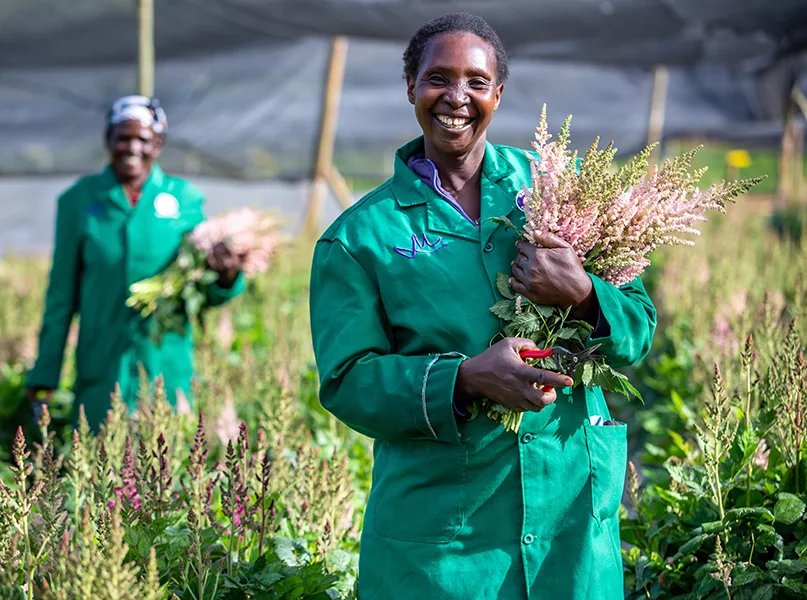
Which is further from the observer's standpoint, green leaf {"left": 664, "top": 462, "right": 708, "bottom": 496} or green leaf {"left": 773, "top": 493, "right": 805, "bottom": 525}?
green leaf {"left": 664, "top": 462, "right": 708, "bottom": 496}

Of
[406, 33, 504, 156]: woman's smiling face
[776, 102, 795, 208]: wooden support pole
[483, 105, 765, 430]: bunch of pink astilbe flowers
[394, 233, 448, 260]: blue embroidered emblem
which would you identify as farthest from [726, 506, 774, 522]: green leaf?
[776, 102, 795, 208]: wooden support pole

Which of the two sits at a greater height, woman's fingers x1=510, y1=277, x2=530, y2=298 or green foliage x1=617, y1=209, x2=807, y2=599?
woman's fingers x1=510, y1=277, x2=530, y2=298

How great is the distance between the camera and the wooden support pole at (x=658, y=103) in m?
9.90

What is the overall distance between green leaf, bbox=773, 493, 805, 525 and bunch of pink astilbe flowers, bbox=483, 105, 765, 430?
0.74m

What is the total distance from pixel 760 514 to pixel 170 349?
9.31 feet

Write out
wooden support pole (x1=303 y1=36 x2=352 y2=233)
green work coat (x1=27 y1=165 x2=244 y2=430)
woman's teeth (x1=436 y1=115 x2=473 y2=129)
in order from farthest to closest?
1. wooden support pole (x1=303 y1=36 x2=352 y2=233)
2. green work coat (x1=27 y1=165 x2=244 y2=430)
3. woman's teeth (x1=436 y1=115 x2=473 y2=129)

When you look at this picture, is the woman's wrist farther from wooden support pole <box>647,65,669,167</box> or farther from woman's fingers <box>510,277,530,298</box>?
wooden support pole <box>647,65,669,167</box>

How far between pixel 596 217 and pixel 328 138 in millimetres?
7958

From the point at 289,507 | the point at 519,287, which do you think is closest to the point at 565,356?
the point at 519,287

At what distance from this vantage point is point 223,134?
9211mm

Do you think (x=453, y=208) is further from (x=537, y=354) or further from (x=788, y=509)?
(x=788, y=509)

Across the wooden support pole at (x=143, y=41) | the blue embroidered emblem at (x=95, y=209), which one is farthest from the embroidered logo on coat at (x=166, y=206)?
the wooden support pole at (x=143, y=41)

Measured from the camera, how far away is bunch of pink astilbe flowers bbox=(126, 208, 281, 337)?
4523 mm

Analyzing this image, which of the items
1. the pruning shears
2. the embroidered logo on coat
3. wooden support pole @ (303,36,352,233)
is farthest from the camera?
wooden support pole @ (303,36,352,233)
